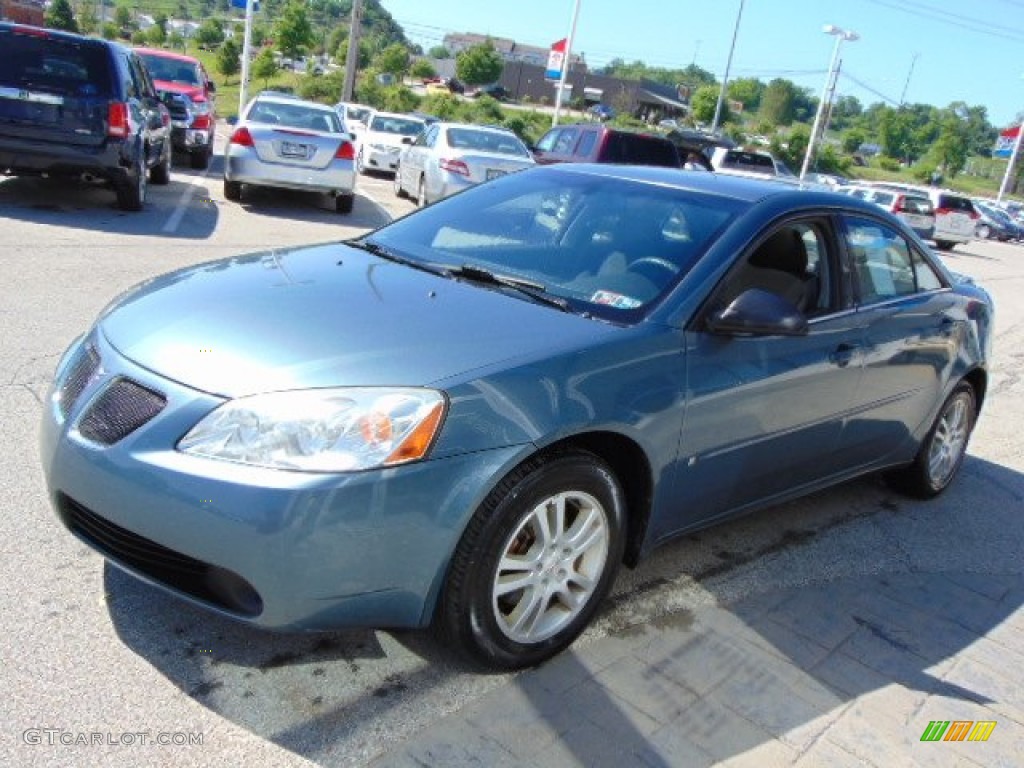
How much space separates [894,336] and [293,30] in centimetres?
6485

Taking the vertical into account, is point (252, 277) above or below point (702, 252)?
below

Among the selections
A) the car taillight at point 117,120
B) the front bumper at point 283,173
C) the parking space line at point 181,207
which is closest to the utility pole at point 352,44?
the parking space line at point 181,207

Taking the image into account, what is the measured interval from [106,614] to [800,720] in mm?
2190

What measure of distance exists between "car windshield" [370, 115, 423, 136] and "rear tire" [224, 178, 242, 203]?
8.45 m

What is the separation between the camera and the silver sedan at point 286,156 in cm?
1169

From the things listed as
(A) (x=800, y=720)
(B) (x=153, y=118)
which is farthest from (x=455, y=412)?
(B) (x=153, y=118)

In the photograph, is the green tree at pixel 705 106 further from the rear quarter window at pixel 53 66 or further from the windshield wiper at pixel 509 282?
the windshield wiper at pixel 509 282

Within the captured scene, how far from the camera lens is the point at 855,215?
417 cm

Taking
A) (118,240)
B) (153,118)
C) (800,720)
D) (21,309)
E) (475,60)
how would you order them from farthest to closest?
(475,60) → (153,118) → (118,240) → (21,309) → (800,720)

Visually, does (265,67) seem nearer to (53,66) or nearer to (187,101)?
(187,101)

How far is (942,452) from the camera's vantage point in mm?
5078

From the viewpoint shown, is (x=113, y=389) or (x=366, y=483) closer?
(x=366, y=483)

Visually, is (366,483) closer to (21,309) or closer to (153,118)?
(21,309)

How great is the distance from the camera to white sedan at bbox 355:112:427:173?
65.9ft
